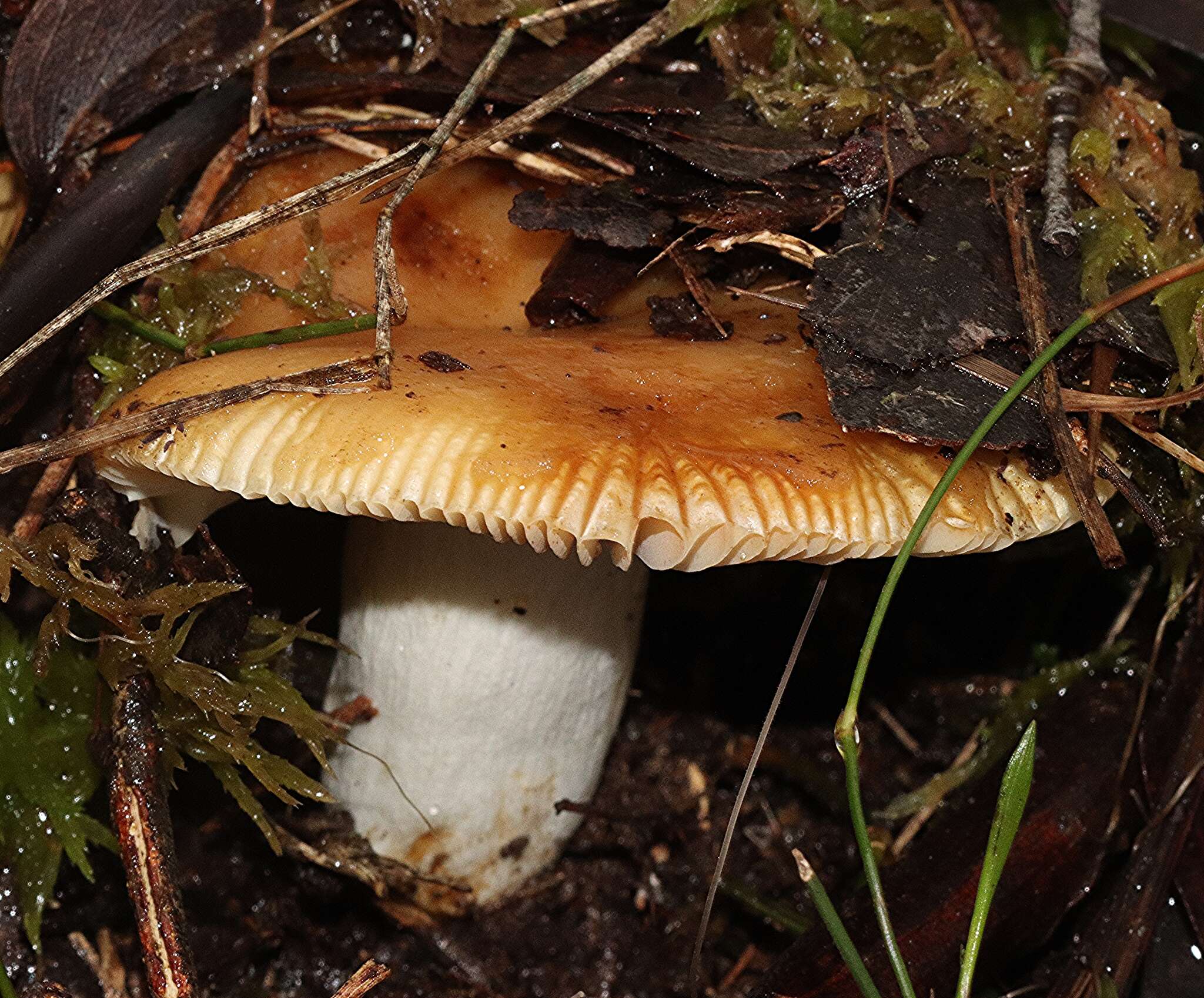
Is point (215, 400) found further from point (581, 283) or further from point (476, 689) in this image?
point (476, 689)

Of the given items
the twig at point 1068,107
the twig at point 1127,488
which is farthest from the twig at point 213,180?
the twig at point 1127,488

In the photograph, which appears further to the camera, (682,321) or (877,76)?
(877,76)

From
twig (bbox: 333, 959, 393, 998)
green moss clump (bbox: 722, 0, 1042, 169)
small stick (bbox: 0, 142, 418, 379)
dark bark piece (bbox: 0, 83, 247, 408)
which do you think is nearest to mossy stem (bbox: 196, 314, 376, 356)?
small stick (bbox: 0, 142, 418, 379)

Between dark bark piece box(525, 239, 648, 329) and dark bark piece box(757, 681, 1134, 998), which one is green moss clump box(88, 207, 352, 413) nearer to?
dark bark piece box(525, 239, 648, 329)

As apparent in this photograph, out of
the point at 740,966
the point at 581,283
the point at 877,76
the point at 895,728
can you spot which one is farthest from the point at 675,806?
the point at 877,76

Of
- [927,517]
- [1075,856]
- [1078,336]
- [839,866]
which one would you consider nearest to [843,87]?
[1078,336]

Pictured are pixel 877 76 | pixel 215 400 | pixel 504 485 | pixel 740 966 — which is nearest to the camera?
pixel 504 485

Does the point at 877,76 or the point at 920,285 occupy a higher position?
the point at 877,76

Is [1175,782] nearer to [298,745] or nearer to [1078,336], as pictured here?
[1078,336]
